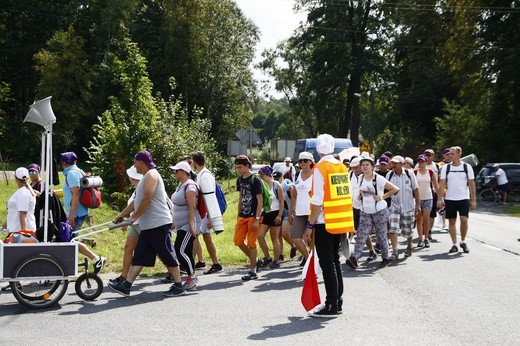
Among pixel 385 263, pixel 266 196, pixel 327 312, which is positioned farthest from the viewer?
pixel 385 263

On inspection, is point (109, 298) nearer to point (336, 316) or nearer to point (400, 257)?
point (336, 316)

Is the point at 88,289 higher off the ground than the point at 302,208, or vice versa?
the point at 302,208

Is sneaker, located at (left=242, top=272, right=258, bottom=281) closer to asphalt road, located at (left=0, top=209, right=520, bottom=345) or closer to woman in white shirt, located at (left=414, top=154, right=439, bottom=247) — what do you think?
asphalt road, located at (left=0, top=209, right=520, bottom=345)

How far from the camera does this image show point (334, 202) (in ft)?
26.2

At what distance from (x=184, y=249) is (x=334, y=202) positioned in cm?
280

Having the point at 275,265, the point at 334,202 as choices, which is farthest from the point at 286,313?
the point at 275,265

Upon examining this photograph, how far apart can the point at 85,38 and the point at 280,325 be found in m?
58.5

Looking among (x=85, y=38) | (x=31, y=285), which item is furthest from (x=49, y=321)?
(x=85, y=38)

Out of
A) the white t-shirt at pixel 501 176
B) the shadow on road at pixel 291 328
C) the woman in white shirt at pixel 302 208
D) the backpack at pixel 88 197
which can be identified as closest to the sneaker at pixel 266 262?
the woman in white shirt at pixel 302 208

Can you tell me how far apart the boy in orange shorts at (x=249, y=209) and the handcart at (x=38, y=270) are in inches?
118

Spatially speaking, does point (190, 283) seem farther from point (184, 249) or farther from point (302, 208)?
point (302, 208)

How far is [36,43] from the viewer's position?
205 feet

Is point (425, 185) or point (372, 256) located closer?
point (372, 256)

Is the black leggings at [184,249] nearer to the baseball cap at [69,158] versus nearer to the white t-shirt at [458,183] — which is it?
the baseball cap at [69,158]
